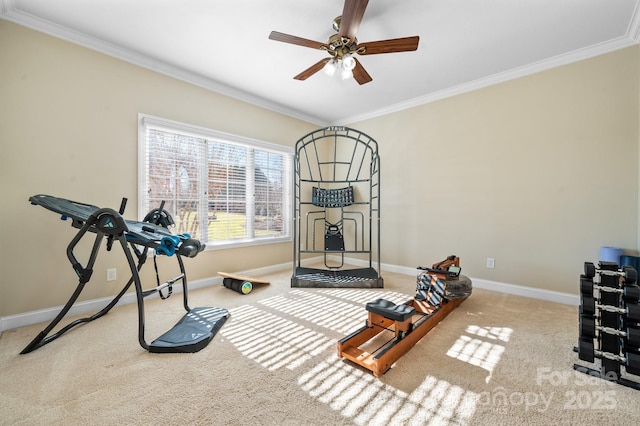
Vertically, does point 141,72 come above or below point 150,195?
above

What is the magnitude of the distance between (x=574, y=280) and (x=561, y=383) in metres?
2.00

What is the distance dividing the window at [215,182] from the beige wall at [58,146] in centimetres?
20

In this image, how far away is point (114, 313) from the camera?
9.07 feet

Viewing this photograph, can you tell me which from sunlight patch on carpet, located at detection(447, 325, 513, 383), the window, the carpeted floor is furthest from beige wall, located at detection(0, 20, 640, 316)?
sunlight patch on carpet, located at detection(447, 325, 513, 383)

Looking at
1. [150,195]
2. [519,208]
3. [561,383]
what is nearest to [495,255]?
[519,208]

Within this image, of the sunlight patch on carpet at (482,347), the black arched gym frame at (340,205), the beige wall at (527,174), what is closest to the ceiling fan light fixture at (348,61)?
the black arched gym frame at (340,205)

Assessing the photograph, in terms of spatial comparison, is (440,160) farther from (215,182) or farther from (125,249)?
(125,249)

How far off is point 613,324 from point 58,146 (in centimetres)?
477

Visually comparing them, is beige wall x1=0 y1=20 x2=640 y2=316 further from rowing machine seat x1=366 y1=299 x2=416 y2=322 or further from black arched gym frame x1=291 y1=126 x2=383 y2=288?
rowing machine seat x1=366 y1=299 x2=416 y2=322

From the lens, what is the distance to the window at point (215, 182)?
331 cm

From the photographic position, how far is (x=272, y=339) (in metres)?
2.27

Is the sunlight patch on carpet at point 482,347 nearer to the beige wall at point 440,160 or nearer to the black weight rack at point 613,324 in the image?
the black weight rack at point 613,324

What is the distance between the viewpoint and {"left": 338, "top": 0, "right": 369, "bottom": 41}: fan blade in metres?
1.87

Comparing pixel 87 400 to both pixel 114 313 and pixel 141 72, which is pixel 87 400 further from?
pixel 141 72
